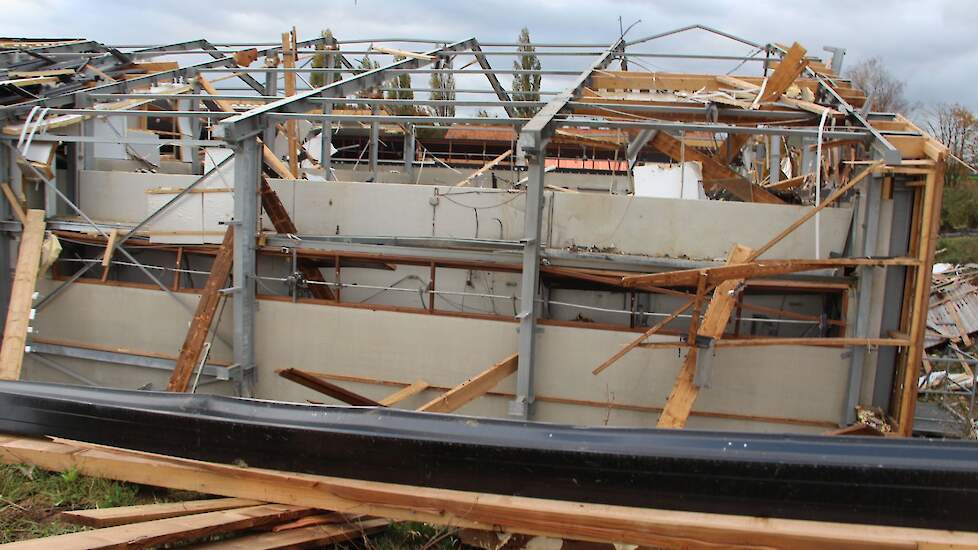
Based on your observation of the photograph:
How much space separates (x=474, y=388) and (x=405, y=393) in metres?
1.12

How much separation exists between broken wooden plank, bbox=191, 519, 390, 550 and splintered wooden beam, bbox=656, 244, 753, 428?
14.7 feet

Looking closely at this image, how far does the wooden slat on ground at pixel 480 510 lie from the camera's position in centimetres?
274

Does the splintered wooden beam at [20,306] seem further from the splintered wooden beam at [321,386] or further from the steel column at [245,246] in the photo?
the splintered wooden beam at [321,386]

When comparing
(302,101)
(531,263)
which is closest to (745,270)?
(531,263)

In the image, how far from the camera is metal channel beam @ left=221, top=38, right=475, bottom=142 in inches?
324

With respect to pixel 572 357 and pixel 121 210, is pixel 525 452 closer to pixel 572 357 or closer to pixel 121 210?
pixel 572 357

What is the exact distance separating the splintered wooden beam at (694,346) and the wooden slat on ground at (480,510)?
165 inches

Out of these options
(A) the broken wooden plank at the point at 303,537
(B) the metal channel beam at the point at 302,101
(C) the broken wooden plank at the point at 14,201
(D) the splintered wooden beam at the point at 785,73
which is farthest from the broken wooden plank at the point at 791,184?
(C) the broken wooden plank at the point at 14,201

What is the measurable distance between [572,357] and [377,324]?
8.10ft

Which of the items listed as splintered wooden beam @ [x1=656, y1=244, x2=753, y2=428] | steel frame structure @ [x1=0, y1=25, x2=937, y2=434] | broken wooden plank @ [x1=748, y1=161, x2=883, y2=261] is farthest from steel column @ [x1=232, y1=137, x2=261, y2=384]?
broken wooden plank @ [x1=748, y1=161, x2=883, y2=261]

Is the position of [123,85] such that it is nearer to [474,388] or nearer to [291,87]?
[291,87]

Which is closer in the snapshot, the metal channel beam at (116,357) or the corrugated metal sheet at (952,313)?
the metal channel beam at (116,357)

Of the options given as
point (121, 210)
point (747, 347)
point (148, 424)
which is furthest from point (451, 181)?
point (148, 424)

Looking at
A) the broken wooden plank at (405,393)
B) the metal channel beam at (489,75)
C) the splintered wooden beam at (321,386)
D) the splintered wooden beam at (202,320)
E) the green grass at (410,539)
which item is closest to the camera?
the green grass at (410,539)
